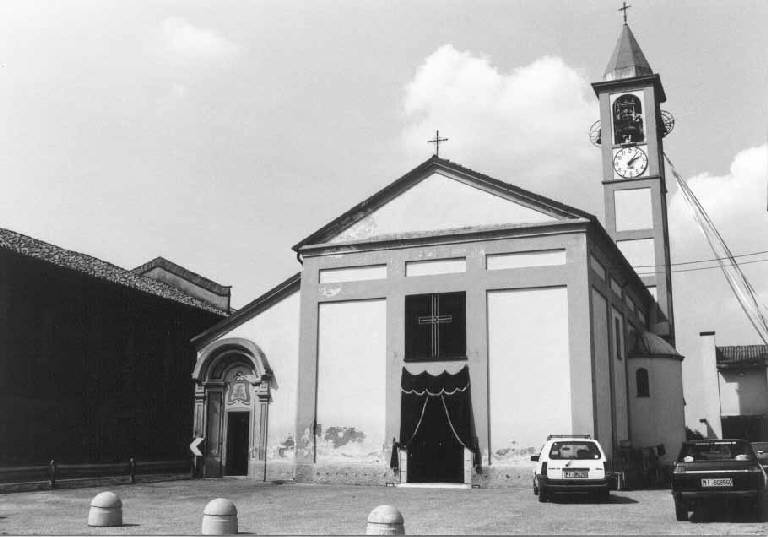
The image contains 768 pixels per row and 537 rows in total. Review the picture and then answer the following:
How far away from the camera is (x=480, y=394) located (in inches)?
806

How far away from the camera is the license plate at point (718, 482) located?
12180 millimetres

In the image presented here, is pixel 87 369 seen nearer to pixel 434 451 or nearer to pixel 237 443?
pixel 237 443

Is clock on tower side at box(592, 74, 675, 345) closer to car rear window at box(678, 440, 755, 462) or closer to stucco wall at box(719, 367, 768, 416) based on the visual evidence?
stucco wall at box(719, 367, 768, 416)

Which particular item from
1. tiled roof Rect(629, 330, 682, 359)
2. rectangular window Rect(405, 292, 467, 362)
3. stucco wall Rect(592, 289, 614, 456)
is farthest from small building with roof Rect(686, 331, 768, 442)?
rectangular window Rect(405, 292, 467, 362)

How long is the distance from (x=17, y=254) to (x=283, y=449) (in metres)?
9.51

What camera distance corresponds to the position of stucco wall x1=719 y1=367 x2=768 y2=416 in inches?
1609

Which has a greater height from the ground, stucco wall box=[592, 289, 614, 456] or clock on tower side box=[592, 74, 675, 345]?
clock on tower side box=[592, 74, 675, 345]

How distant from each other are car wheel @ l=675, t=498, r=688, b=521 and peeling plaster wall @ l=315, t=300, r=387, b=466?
32.7ft

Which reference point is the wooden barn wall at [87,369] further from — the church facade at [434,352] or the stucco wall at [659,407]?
the stucco wall at [659,407]

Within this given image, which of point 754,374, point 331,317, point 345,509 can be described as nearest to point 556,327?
point 331,317

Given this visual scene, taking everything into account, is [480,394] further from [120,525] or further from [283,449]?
[120,525]

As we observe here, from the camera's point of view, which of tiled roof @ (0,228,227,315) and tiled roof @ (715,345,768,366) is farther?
tiled roof @ (715,345,768,366)

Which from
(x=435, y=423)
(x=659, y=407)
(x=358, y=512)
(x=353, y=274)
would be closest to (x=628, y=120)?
(x=659, y=407)

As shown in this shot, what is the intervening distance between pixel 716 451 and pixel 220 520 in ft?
28.2
